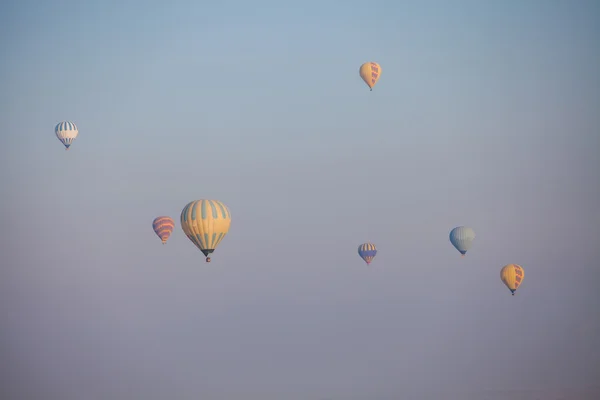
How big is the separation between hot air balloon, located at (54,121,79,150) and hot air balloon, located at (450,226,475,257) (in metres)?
38.8

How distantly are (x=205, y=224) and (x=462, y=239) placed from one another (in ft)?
109

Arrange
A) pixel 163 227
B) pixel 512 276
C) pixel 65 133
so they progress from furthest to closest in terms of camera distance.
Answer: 1. pixel 65 133
2. pixel 512 276
3. pixel 163 227

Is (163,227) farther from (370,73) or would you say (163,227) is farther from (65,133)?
(370,73)

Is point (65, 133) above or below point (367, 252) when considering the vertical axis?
above

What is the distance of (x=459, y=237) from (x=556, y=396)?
125 m

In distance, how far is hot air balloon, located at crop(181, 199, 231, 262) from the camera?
59.1 meters

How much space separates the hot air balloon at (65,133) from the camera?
8619cm

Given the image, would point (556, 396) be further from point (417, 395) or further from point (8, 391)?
point (8, 391)

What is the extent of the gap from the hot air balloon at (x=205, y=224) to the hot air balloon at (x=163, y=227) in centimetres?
2087

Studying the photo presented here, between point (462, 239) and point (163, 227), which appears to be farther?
point (462, 239)

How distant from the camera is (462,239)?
8400 centimetres

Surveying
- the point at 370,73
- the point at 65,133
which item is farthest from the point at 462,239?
the point at 65,133

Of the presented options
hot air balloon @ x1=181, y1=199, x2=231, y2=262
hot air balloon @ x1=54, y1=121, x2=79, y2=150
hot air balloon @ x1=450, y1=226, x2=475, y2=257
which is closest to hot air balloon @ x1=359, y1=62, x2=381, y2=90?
hot air balloon @ x1=450, y1=226, x2=475, y2=257

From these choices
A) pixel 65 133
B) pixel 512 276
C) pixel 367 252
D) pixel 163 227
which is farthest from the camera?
pixel 367 252
